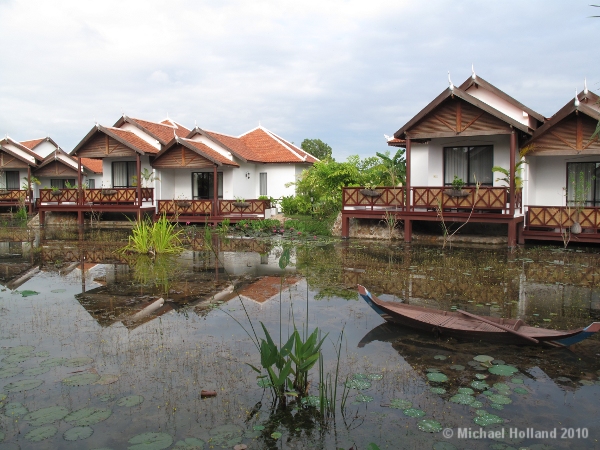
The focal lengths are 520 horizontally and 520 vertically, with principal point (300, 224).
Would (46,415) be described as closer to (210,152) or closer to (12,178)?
(210,152)

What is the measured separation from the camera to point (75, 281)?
1090cm

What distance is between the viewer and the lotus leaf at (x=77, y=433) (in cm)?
438

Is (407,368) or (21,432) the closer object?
(21,432)

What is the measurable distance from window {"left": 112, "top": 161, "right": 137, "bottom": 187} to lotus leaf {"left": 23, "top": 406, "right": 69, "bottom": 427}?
2304 cm

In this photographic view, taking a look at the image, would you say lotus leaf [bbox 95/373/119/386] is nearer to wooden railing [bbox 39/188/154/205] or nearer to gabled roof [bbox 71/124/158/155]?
gabled roof [bbox 71/124/158/155]

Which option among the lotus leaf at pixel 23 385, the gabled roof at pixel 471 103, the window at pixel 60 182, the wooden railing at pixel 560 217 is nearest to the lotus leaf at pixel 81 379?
the lotus leaf at pixel 23 385

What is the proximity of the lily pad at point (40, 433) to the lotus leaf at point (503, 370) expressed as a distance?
4468mm

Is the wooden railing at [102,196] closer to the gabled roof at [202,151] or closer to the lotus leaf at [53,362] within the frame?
the gabled roof at [202,151]

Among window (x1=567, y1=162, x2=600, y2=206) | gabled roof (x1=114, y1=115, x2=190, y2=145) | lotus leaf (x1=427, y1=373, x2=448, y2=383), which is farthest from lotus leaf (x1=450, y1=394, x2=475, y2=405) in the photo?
gabled roof (x1=114, y1=115, x2=190, y2=145)

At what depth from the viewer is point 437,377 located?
5.65 meters

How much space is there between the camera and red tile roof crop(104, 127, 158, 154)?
24609 millimetres

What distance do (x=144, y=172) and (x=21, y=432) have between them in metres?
22.6

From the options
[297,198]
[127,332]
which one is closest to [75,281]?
[127,332]

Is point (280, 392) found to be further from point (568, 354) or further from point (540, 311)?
point (540, 311)
